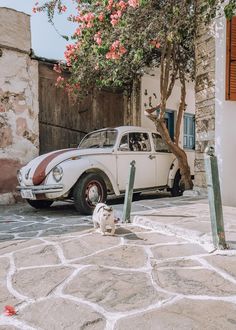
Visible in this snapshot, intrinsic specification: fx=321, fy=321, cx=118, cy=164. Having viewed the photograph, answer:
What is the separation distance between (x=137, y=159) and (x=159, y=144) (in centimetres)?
97

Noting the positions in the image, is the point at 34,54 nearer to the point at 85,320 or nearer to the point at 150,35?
the point at 150,35

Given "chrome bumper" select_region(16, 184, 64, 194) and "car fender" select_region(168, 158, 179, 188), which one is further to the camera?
"car fender" select_region(168, 158, 179, 188)

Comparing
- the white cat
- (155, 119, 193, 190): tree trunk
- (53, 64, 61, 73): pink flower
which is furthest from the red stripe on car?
(53, 64, 61, 73): pink flower

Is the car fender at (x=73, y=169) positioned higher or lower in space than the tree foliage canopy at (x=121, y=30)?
lower

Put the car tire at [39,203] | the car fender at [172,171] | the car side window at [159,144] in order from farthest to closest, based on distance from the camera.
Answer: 1. the car fender at [172,171]
2. the car side window at [159,144]
3. the car tire at [39,203]

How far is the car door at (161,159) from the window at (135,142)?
256mm

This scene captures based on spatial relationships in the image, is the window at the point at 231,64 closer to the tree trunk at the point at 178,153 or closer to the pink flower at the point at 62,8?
the tree trunk at the point at 178,153

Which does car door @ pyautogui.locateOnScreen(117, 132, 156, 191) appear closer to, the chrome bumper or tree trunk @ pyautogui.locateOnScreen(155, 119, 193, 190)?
tree trunk @ pyautogui.locateOnScreen(155, 119, 193, 190)

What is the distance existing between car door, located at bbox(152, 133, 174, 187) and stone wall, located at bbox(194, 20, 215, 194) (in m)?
0.92

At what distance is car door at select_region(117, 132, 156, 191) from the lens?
6.27 metres

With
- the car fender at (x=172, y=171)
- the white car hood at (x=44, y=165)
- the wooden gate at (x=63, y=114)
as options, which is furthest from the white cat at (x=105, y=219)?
the wooden gate at (x=63, y=114)

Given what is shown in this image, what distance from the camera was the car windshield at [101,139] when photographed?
256 inches

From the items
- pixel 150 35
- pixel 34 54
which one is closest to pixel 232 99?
pixel 150 35

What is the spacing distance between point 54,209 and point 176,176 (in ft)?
9.44
